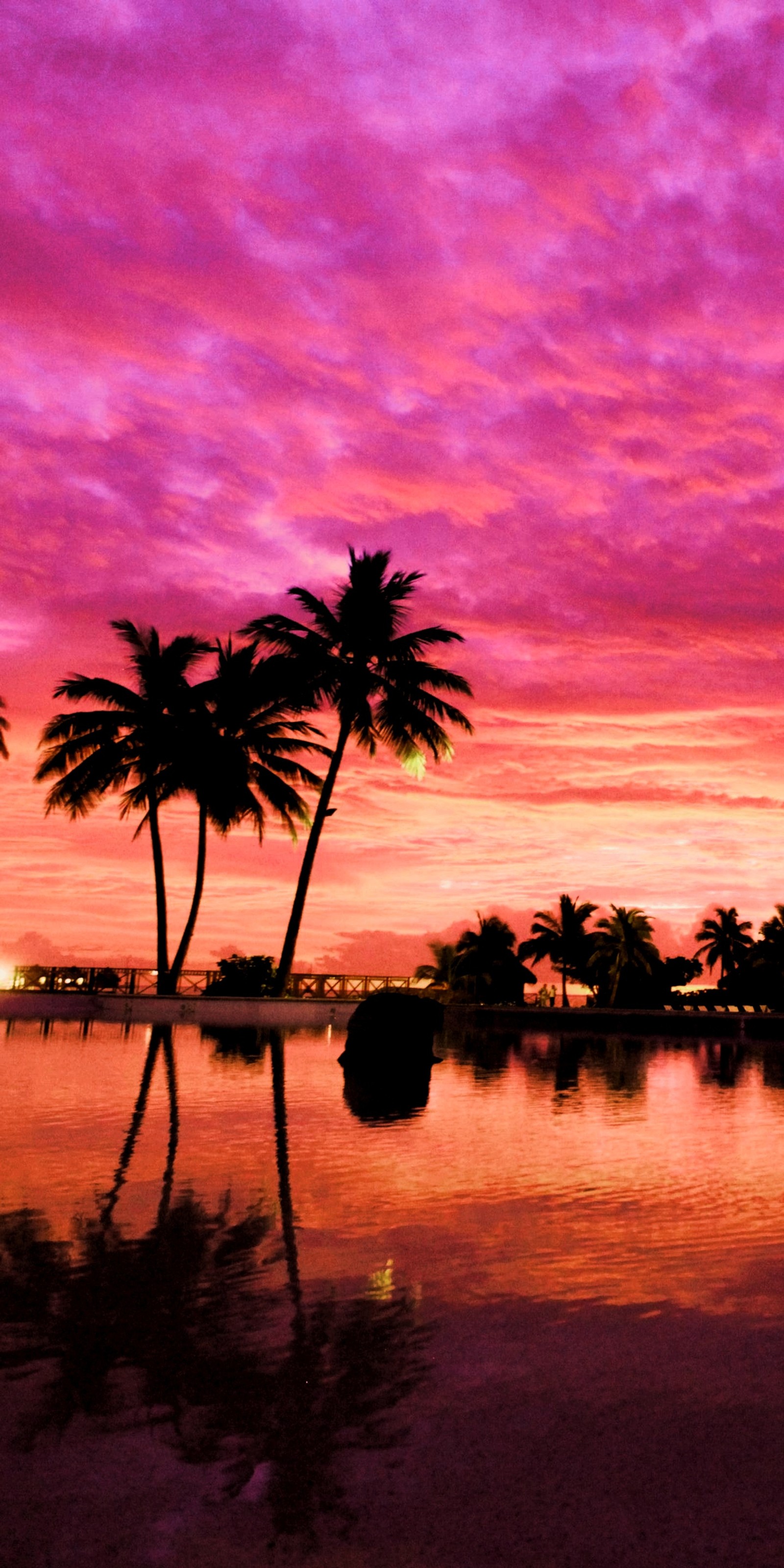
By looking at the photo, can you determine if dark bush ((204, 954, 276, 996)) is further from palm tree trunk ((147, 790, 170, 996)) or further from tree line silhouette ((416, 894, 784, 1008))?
tree line silhouette ((416, 894, 784, 1008))

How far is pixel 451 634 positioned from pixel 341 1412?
1076 inches

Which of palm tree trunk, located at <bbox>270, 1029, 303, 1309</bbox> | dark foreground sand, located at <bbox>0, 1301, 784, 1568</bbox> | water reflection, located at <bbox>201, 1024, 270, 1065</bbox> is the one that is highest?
water reflection, located at <bbox>201, 1024, 270, 1065</bbox>

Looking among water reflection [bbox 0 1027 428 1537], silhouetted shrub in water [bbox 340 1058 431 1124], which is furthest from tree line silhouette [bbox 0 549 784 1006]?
water reflection [bbox 0 1027 428 1537]

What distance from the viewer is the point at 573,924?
206ft

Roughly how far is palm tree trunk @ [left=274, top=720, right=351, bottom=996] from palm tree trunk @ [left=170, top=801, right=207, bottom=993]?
3465mm

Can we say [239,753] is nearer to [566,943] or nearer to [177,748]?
[177,748]

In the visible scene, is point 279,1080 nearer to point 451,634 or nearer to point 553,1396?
point 553,1396

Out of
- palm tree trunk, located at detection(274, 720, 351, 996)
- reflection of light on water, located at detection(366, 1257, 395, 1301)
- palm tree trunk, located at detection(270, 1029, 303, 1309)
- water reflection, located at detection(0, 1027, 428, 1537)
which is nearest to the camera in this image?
water reflection, located at detection(0, 1027, 428, 1537)

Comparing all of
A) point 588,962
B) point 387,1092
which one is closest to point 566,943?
point 588,962

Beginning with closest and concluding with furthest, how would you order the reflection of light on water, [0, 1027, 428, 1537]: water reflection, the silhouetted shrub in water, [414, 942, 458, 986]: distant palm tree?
[0, 1027, 428, 1537]: water reflection, the reflection of light on water, the silhouetted shrub in water, [414, 942, 458, 986]: distant palm tree

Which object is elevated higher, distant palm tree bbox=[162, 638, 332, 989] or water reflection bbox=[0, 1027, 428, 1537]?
distant palm tree bbox=[162, 638, 332, 989]

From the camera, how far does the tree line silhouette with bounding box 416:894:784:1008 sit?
5712 cm

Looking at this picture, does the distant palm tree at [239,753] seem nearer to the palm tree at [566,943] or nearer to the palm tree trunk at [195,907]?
the palm tree trunk at [195,907]

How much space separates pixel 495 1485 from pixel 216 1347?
1437mm
